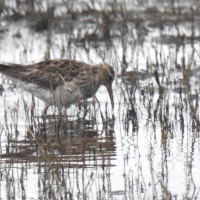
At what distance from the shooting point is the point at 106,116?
8.57 meters

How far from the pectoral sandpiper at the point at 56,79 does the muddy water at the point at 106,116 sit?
209mm

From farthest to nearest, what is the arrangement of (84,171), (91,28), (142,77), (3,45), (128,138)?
1. (91,28)
2. (3,45)
3. (142,77)
4. (128,138)
5. (84,171)

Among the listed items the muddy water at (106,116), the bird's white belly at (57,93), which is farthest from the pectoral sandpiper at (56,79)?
the muddy water at (106,116)

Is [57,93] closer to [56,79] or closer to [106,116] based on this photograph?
[56,79]

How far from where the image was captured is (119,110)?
909 centimetres

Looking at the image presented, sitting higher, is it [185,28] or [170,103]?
[185,28]

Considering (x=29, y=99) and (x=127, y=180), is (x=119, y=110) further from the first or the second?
(x=127, y=180)

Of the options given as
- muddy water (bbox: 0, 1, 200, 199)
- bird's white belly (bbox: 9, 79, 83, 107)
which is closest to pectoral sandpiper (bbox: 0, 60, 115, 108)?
bird's white belly (bbox: 9, 79, 83, 107)

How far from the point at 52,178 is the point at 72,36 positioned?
6.59 m

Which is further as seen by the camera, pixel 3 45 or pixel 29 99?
pixel 3 45

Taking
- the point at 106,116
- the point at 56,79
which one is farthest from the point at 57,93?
the point at 106,116

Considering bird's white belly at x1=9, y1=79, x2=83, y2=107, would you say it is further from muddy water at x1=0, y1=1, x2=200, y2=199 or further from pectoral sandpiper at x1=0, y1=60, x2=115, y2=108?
muddy water at x1=0, y1=1, x2=200, y2=199

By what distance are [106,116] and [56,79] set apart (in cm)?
107

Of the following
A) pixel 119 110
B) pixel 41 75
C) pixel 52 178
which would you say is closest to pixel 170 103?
pixel 119 110
